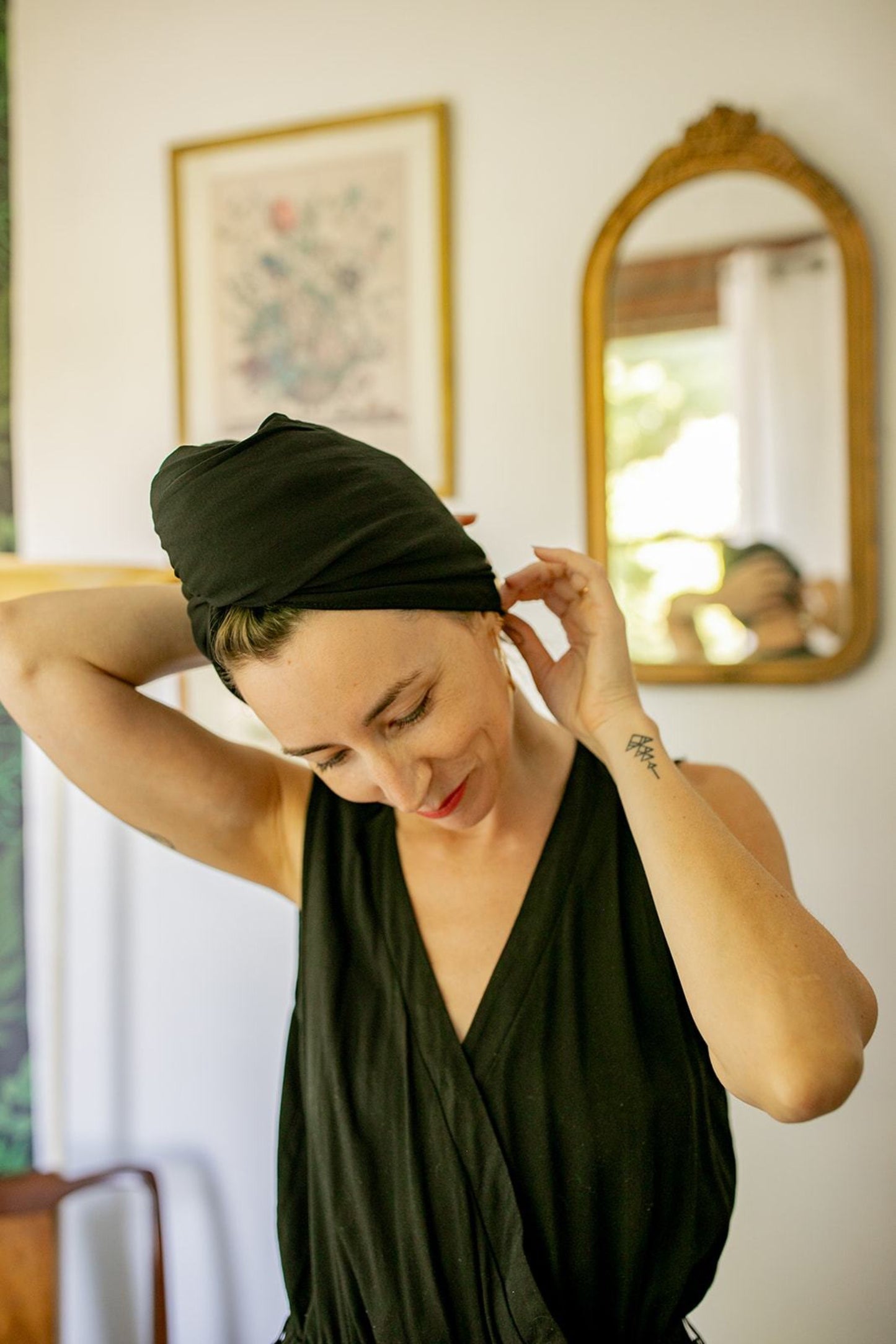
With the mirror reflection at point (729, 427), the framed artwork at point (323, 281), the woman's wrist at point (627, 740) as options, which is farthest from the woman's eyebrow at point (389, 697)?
the framed artwork at point (323, 281)

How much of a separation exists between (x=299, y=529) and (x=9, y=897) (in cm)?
161

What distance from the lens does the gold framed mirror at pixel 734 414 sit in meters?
1.81

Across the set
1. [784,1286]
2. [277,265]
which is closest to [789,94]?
[277,265]

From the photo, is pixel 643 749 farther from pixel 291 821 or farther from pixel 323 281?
pixel 323 281

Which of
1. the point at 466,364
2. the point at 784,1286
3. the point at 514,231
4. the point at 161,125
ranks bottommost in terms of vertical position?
the point at 784,1286

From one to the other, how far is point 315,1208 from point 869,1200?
3.48 feet

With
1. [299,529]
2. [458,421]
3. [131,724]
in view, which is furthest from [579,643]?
[458,421]

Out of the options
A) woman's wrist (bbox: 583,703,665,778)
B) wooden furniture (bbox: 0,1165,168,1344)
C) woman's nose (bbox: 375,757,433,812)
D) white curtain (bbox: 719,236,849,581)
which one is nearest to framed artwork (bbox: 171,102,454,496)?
white curtain (bbox: 719,236,849,581)

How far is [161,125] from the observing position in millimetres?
2283

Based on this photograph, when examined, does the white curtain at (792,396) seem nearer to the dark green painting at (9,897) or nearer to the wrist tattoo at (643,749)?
the wrist tattoo at (643,749)

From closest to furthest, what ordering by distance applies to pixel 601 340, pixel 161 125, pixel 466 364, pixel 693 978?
1. pixel 693 978
2. pixel 601 340
3. pixel 466 364
4. pixel 161 125

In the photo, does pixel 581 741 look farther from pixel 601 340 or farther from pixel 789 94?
pixel 789 94

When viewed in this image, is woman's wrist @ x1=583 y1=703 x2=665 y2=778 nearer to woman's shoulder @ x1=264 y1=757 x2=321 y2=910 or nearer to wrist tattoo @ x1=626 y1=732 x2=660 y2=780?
wrist tattoo @ x1=626 y1=732 x2=660 y2=780

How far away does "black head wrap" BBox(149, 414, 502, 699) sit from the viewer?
1034 mm
